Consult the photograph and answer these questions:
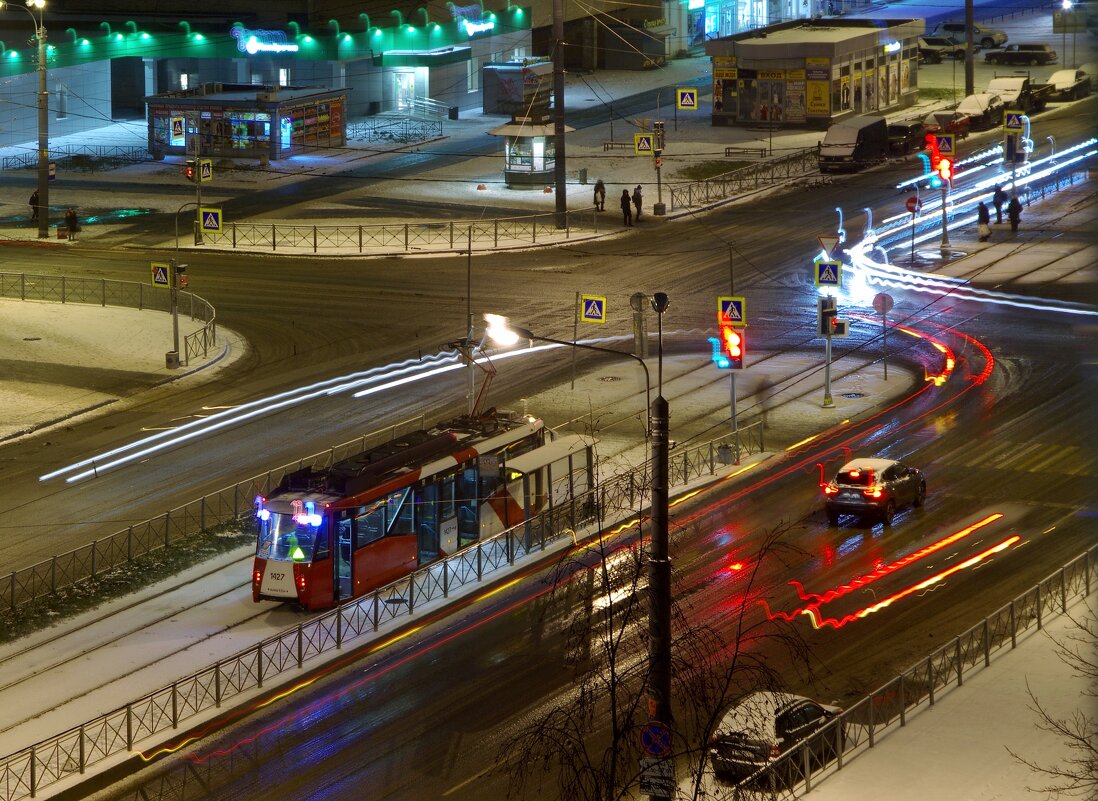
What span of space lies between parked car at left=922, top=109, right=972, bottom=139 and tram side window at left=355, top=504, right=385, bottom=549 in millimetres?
51193

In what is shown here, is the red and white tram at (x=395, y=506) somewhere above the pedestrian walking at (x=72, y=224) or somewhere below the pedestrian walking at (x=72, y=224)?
below

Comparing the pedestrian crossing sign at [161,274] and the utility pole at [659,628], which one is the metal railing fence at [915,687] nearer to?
the utility pole at [659,628]

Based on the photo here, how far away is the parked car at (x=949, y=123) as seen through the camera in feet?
245

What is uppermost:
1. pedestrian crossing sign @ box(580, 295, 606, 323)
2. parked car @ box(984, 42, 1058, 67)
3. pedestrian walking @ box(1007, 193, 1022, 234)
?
parked car @ box(984, 42, 1058, 67)

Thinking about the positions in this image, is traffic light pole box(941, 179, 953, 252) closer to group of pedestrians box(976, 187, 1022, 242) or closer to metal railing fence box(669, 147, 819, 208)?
group of pedestrians box(976, 187, 1022, 242)

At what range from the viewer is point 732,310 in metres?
37.2

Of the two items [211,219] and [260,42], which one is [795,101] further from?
[211,219]

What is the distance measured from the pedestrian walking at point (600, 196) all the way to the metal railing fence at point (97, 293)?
18037 millimetres

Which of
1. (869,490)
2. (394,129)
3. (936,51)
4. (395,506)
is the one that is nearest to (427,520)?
(395,506)

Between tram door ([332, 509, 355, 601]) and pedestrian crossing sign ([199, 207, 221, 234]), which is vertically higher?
pedestrian crossing sign ([199, 207, 221, 234])

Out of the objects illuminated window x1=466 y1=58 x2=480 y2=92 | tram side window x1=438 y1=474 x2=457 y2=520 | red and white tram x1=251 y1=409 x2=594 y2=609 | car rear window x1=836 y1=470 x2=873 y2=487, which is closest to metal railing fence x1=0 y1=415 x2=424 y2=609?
red and white tram x1=251 y1=409 x2=594 y2=609

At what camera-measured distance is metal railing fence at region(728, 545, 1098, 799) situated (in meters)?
20.3

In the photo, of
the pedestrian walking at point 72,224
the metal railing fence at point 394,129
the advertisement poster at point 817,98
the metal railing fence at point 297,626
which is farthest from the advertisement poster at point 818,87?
A: the metal railing fence at point 297,626

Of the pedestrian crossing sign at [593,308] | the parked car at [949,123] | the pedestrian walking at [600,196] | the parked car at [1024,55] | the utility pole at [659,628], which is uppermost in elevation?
the parked car at [1024,55]
